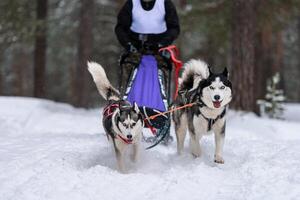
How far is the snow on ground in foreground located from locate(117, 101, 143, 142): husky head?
1.44 ft

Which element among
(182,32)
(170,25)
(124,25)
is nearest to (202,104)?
(170,25)

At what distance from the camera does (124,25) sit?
6488mm

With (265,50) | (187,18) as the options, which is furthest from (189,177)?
(265,50)

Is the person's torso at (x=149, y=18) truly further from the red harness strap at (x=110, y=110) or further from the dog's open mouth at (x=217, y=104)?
the dog's open mouth at (x=217, y=104)

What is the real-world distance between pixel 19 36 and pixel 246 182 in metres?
10.2

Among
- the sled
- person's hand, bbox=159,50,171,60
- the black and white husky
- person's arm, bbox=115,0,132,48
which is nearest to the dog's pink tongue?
the black and white husky

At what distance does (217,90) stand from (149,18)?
5.39 ft

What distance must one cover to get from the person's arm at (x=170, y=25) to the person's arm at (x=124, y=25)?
0.49m

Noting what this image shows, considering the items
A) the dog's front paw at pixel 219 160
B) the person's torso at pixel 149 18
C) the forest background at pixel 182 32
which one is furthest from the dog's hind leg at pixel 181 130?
the forest background at pixel 182 32

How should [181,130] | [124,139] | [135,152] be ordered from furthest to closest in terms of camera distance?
[181,130] < [135,152] < [124,139]

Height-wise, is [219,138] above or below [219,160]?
above

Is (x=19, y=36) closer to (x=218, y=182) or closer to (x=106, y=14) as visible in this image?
(x=106, y=14)

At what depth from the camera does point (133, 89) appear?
20.1ft

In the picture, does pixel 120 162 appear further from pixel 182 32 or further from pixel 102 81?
pixel 182 32
